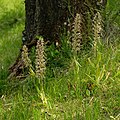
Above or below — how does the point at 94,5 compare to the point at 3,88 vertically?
above

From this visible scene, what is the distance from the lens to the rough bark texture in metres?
3.84

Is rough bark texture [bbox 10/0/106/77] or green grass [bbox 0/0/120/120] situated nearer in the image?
green grass [bbox 0/0/120/120]

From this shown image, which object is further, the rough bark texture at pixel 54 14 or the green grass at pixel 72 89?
the rough bark texture at pixel 54 14

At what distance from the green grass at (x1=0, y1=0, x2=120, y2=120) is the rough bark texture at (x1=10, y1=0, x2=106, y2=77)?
152 mm

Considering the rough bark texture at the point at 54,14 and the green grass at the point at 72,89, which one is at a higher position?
the rough bark texture at the point at 54,14

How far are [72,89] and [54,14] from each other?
1.04 metres

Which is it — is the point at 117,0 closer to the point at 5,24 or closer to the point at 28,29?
the point at 28,29

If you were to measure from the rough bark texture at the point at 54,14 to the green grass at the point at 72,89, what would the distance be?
0.15m

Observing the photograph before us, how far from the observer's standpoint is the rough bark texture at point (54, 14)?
3844 mm

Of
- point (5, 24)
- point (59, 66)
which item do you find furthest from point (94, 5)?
point (5, 24)

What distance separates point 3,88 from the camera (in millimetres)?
3621

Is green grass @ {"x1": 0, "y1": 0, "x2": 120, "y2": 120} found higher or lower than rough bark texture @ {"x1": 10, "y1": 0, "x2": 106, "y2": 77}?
lower

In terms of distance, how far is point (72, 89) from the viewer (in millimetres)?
3119

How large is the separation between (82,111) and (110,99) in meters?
0.28
